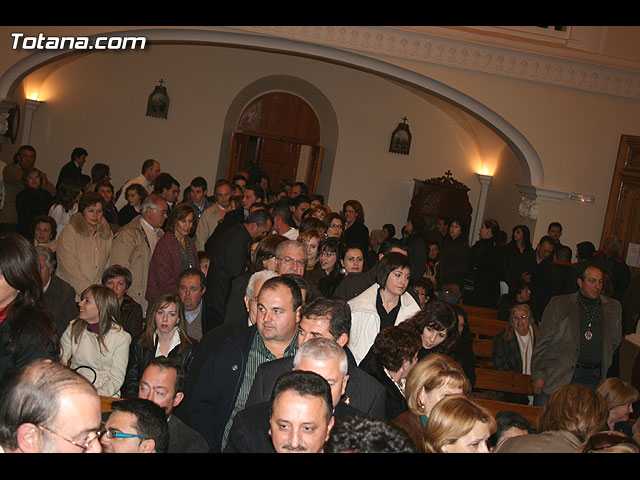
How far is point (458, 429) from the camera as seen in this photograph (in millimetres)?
2980

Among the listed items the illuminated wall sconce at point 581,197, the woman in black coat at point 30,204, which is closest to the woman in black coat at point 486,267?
the illuminated wall sconce at point 581,197

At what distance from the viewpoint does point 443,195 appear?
1330 centimetres

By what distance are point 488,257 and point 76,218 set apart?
5059 millimetres

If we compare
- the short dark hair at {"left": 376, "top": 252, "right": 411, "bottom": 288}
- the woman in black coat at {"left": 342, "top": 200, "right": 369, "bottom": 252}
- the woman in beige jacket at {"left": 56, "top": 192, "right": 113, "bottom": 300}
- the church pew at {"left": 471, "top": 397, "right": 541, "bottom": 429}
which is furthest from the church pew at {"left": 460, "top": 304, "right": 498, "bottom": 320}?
the woman in beige jacket at {"left": 56, "top": 192, "right": 113, "bottom": 300}

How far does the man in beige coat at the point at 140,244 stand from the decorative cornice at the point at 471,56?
12.0 ft

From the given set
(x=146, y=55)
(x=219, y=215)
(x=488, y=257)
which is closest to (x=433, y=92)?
(x=488, y=257)

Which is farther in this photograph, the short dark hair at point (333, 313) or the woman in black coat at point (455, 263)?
the woman in black coat at point (455, 263)

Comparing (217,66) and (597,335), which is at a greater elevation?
(217,66)

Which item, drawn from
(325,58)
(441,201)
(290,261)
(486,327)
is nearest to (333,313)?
(290,261)

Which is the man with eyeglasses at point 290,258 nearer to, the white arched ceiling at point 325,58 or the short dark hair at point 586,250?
the short dark hair at point 586,250

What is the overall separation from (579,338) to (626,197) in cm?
526

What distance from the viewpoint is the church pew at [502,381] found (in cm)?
632

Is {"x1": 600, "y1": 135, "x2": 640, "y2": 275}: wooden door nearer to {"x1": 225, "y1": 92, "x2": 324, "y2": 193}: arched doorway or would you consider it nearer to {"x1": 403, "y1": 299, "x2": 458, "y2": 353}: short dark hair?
{"x1": 225, "y1": 92, "x2": 324, "y2": 193}: arched doorway
